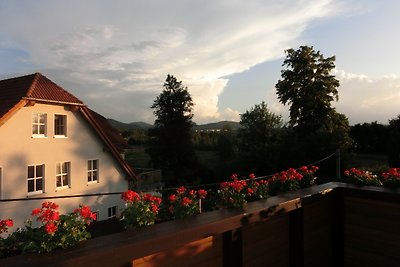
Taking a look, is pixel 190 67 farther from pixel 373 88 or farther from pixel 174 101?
pixel 174 101

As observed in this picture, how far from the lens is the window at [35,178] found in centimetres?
1439

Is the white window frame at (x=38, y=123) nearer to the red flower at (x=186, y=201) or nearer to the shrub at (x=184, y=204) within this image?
the shrub at (x=184, y=204)

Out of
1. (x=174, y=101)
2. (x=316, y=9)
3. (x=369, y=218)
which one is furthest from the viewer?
(x=174, y=101)

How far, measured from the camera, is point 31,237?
1789mm

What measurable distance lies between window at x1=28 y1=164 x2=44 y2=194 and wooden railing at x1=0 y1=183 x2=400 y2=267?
13546 mm

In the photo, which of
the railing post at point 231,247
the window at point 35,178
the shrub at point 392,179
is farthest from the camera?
the window at point 35,178

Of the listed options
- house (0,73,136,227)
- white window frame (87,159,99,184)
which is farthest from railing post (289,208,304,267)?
white window frame (87,159,99,184)

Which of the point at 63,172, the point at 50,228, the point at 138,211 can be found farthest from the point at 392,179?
the point at 63,172

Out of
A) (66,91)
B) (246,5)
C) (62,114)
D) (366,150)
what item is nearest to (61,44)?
(66,91)

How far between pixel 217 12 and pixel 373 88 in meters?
6.34

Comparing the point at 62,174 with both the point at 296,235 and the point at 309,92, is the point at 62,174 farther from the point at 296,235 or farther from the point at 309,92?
the point at 309,92

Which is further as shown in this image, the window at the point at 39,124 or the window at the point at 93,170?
the window at the point at 93,170

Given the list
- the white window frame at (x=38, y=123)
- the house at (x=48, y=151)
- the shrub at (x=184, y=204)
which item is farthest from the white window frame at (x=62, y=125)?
the shrub at (x=184, y=204)

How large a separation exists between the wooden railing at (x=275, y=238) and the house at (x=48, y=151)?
10.5 metres
